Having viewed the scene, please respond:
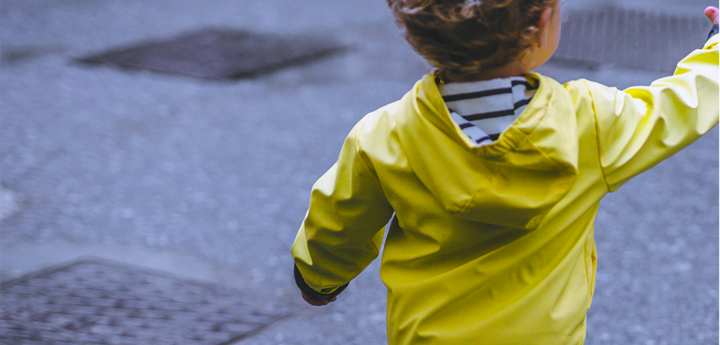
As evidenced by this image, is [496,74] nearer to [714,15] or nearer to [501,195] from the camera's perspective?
[501,195]

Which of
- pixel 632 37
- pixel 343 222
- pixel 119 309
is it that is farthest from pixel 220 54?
pixel 343 222

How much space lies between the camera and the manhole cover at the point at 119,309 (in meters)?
2.90

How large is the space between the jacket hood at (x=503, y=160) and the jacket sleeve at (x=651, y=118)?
0.33ft

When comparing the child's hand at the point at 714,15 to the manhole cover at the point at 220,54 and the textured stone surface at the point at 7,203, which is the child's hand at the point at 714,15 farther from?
the manhole cover at the point at 220,54

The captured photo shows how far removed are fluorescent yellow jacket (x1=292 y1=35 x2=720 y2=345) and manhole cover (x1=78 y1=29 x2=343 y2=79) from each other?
5.24 metres

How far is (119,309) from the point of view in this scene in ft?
10.2

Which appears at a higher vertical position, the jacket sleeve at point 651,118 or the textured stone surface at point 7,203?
the jacket sleeve at point 651,118

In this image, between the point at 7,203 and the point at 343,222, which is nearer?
the point at 343,222

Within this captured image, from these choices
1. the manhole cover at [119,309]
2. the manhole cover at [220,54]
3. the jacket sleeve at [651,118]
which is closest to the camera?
the jacket sleeve at [651,118]

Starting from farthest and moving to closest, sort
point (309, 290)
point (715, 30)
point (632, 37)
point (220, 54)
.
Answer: point (632, 37) → point (220, 54) → point (309, 290) → point (715, 30)

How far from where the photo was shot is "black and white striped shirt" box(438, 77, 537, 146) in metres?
1.25

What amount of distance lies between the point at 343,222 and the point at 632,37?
6898mm

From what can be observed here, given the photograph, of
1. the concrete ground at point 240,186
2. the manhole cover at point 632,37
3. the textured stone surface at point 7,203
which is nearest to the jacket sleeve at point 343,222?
the concrete ground at point 240,186

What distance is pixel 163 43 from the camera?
7520mm
